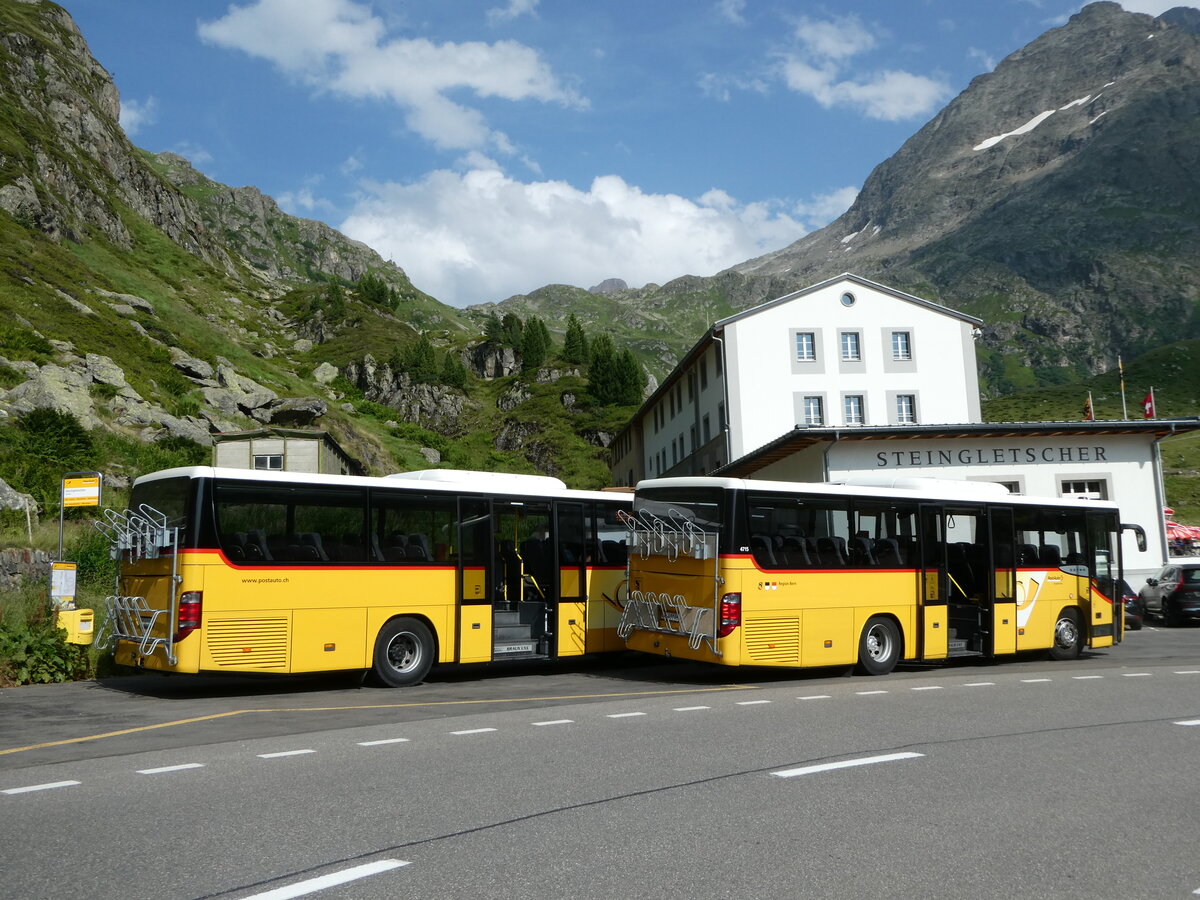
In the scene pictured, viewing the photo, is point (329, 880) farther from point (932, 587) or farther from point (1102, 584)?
point (1102, 584)

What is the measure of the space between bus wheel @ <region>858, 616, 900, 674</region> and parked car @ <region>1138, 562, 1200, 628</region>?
1499 centimetres

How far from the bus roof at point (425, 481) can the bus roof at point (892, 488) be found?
1.46 meters

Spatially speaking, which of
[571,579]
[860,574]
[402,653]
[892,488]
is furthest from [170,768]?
[892,488]

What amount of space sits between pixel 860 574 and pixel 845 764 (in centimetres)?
766

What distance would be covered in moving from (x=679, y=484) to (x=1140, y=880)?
9.96 m

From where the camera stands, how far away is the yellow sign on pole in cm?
1636

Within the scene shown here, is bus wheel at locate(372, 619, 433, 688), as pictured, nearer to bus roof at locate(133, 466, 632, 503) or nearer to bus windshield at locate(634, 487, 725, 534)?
bus roof at locate(133, 466, 632, 503)

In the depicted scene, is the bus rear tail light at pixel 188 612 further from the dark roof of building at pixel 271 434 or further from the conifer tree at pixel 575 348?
the conifer tree at pixel 575 348

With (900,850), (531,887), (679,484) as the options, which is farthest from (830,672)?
(531,887)

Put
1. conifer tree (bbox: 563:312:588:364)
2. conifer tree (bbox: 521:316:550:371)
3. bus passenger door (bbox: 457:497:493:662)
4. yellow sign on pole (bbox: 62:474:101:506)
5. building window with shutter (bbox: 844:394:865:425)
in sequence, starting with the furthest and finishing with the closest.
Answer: conifer tree (bbox: 521:316:550:371) → conifer tree (bbox: 563:312:588:364) → building window with shutter (bbox: 844:394:865:425) → yellow sign on pole (bbox: 62:474:101:506) → bus passenger door (bbox: 457:497:493:662)

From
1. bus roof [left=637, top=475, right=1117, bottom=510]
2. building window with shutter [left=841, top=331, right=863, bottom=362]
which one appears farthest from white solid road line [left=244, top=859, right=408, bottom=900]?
building window with shutter [left=841, top=331, right=863, bottom=362]

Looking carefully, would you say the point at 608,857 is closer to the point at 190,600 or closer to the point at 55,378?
the point at 190,600

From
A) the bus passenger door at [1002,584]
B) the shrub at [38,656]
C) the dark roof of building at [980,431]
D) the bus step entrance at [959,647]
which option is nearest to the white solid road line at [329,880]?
the shrub at [38,656]

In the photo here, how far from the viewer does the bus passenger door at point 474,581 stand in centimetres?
1468
